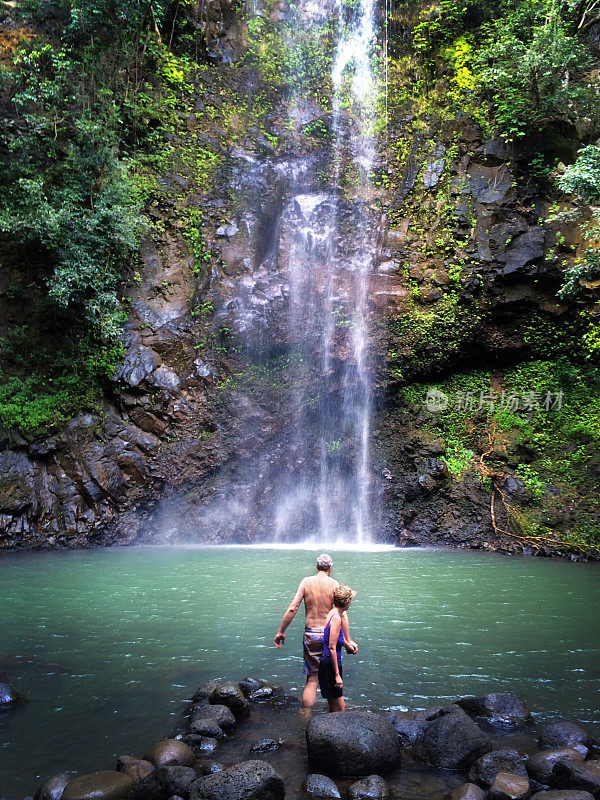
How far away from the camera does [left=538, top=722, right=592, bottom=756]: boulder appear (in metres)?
4.05

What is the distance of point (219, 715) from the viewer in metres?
4.43

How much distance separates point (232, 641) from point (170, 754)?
280 centimetres

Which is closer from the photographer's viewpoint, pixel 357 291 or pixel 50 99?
pixel 50 99

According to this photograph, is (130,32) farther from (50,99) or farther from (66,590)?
(66,590)

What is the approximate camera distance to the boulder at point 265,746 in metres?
4.12

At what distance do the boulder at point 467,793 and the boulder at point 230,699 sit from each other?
192 centimetres

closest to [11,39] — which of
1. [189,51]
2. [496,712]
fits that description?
[189,51]

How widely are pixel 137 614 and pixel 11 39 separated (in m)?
17.9

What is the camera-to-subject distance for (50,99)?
1579 centimetres

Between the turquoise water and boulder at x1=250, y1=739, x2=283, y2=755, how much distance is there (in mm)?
778

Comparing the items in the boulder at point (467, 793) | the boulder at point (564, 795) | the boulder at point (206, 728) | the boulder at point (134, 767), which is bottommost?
the boulder at point (206, 728)

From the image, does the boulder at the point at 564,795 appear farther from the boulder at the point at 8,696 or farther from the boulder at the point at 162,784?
the boulder at the point at 8,696

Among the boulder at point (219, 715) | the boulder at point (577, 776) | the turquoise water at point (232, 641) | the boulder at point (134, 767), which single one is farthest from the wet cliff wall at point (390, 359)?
the boulder at point (134, 767)

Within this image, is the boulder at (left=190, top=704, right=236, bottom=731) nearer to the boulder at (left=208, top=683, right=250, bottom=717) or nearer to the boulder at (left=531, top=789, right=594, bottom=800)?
the boulder at (left=208, top=683, right=250, bottom=717)
